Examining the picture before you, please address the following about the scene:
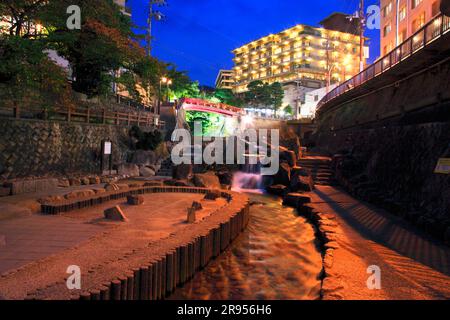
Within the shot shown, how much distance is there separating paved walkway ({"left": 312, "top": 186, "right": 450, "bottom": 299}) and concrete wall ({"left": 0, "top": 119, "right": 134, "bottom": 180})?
14185 mm

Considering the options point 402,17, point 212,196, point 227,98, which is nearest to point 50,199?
point 212,196

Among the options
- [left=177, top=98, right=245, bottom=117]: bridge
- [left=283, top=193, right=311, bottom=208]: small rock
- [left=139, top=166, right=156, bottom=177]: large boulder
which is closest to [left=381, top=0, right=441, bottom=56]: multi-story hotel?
[left=177, top=98, right=245, bottom=117]: bridge

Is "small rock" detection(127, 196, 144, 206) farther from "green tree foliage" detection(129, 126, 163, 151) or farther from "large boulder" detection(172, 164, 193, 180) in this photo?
"green tree foliage" detection(129, 126, 163, 151)

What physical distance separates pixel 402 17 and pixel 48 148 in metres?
35.4

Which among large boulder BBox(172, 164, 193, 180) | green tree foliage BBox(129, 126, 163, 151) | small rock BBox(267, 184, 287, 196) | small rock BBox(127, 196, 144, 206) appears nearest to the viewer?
small rock BBox(127, 196, 144, 206)

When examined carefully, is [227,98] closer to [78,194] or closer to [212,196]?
[212,196]

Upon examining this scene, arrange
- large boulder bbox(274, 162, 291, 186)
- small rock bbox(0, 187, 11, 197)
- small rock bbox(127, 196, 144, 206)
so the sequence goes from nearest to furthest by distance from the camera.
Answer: small rock bbox(127, 196, 144, 206)
small rock bbox(0, 187, 11, 197)
large boulder bbox(274, 162, 291, 186)

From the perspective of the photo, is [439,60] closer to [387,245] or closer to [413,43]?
[413,43]

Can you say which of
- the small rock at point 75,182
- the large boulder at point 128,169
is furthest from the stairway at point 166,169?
the small rock at point 75,182

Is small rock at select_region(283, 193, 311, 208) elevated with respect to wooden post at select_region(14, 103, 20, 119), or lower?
lower

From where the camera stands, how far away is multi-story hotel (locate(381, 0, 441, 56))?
27578mm

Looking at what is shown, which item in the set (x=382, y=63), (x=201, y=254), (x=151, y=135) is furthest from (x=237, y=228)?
(x=151, y=135)

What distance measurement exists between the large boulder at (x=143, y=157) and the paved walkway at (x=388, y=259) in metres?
17.2

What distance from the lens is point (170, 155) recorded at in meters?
28.9
